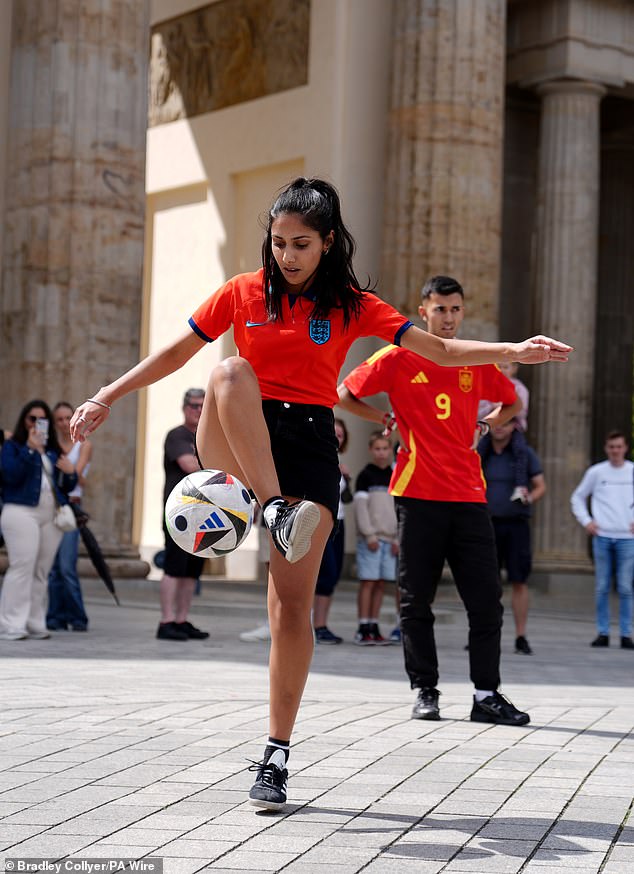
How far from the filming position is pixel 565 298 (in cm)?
2281

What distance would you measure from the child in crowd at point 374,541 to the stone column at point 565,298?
1001 centimetres

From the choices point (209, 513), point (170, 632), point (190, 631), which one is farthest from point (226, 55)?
point (209, 513)

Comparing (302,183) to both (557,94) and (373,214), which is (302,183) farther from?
(557,94)

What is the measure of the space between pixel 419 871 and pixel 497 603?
349 centimetres

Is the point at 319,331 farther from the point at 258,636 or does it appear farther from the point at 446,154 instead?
the point at 446,154

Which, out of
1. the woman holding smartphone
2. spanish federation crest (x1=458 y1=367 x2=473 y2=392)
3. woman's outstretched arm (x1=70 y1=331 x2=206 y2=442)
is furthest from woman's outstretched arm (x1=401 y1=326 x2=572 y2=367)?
the woman holding smartphone

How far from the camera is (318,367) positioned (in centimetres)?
495

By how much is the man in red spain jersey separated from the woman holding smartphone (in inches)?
165

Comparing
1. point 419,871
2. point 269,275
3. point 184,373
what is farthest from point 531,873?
point 184,373

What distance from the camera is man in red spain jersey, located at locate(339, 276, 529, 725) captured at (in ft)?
24.2

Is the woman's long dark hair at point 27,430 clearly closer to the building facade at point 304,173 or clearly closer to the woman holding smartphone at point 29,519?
the woman holding smartphone at point 29,519

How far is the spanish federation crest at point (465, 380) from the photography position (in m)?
7.50

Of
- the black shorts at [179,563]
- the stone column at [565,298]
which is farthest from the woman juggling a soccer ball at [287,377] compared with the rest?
the stone column at [565,298]

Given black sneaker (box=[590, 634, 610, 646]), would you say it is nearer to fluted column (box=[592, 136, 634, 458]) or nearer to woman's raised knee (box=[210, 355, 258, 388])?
woman's raised knee (box=[210, 355, 258, 388])
